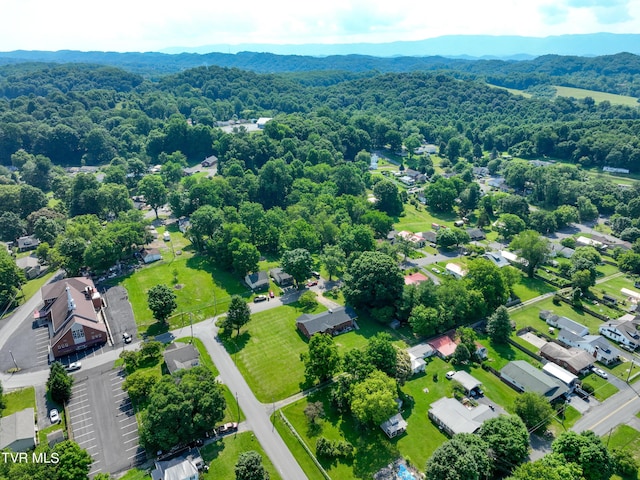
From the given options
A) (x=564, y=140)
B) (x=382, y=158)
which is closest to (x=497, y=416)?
(x=382, y=158)

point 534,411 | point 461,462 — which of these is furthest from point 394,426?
point 534,411

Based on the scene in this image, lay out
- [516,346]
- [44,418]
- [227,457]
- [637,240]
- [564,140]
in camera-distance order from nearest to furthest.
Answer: [227,457], [44,418], [516,346], [637,240], [564,140]

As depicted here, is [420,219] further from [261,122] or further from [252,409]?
[261,122]

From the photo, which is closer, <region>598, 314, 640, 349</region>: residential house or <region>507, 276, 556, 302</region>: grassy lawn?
<region>598, 314, 640, 349</region>: residential house

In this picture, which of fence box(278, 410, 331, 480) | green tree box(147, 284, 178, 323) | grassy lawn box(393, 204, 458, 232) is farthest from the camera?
grassy lawn box(393, 204, 458, 232)

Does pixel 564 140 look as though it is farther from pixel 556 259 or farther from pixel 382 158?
pixel 556 259

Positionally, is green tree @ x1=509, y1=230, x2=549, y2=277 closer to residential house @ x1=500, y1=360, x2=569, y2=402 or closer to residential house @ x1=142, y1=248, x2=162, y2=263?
residential house @ x1=500, y1=360, x2=569, y2=402

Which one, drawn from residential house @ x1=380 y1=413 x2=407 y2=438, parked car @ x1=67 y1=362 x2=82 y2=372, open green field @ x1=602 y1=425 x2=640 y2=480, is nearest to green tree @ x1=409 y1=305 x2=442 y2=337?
residential house @ x1=380 y1=413 x2=407 y2=438
